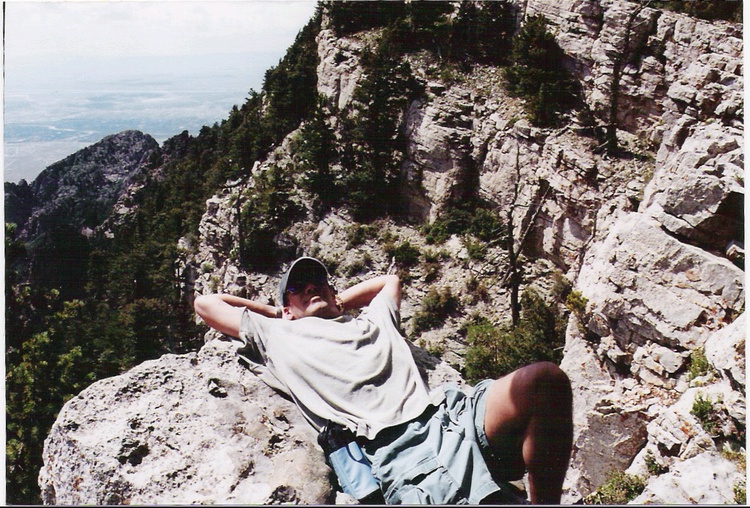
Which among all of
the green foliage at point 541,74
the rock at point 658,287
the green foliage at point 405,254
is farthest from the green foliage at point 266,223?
the rock at point 658,287

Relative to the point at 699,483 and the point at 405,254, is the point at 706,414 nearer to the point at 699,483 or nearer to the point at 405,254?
the point at 699,483

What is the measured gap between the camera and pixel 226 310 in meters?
4.30

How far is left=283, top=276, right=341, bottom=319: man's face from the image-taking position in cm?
413

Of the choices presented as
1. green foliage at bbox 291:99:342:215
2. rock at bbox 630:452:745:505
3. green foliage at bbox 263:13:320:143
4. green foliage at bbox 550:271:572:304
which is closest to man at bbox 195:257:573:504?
rock at bbox 630:452:745:505

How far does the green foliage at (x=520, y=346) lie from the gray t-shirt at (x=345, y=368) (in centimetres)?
A: 887

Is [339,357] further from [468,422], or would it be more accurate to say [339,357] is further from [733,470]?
[733,470]

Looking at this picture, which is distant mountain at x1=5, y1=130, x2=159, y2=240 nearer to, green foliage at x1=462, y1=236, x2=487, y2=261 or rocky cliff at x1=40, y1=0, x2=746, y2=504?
green foliage at x1=462, y1=236, x2=487, y2=261

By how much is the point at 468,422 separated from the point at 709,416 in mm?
1773

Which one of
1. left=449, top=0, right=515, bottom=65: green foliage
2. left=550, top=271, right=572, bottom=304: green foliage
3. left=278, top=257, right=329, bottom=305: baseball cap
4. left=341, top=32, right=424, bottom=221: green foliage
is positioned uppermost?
left=449, top=0, right=515, bottom=65: green foliage

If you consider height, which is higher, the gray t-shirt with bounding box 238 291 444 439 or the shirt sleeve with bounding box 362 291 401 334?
the shirt sleeve with bounding box 362 291 401 334

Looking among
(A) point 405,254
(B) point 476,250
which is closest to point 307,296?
(B) point 476,250

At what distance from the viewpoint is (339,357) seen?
365cm

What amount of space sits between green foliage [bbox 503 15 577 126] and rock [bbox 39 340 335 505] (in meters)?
19.8

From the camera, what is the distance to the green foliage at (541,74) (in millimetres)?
21297
